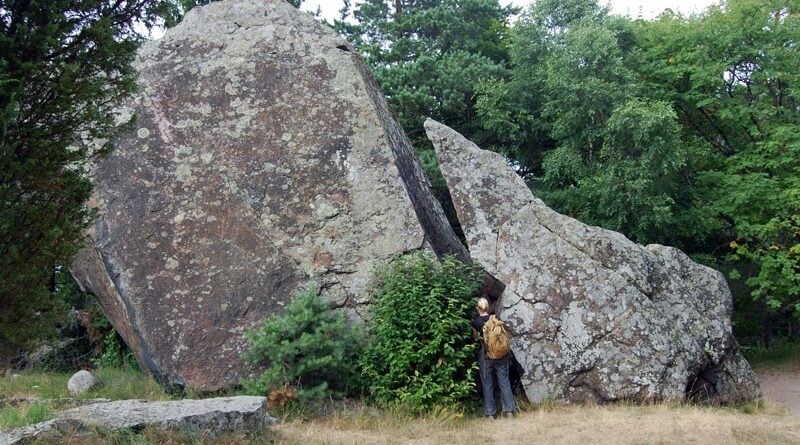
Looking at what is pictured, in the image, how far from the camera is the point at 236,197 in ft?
32.1

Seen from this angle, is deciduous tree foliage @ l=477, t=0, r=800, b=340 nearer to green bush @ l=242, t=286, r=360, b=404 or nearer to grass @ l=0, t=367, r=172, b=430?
green bush @ l=242, t=286, r=360, b=404

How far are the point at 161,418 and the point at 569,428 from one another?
4214mm

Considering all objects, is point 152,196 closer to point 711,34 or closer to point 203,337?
point 203,337

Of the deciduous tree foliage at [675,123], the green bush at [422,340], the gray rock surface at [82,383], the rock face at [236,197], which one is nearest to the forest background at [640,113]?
the deciduous tree foliage at [675,123]

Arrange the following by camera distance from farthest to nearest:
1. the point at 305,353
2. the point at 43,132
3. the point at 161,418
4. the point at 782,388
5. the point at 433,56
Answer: the point at 433,56
the point at 782,388
the point at 305,353
the point at 161,418
the point at 43,132

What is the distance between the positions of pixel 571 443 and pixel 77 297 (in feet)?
42.4

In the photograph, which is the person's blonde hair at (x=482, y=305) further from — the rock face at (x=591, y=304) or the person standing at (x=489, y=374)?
the rock face at (x=591, y=304)

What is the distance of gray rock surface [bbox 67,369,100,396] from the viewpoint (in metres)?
10.5

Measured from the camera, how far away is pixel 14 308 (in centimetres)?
554

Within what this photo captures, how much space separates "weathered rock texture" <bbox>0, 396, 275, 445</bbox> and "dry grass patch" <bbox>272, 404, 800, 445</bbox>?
1.41 ft

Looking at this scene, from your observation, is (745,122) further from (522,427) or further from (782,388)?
(522,427)

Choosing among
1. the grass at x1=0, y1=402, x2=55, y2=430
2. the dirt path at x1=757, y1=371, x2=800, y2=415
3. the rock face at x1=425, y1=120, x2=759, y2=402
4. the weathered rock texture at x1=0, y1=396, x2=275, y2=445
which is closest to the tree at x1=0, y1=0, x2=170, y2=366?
the weathered rock texture at x1=0, y1=396, x2=275, y2=445

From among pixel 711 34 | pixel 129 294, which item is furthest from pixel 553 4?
pixel 129 294

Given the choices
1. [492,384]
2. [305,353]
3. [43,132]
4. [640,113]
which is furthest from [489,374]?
[640,113]
